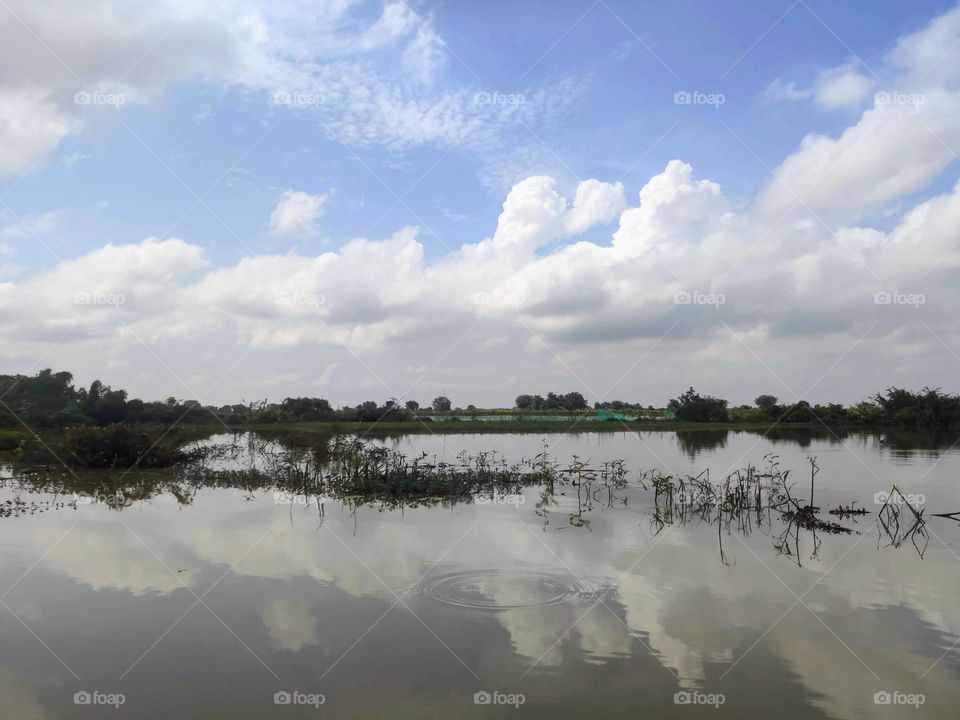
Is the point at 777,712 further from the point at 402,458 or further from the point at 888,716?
the point at 402,458

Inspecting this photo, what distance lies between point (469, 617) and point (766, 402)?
234ft

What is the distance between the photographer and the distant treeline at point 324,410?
37.8 meters

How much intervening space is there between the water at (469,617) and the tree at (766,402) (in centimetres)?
5756

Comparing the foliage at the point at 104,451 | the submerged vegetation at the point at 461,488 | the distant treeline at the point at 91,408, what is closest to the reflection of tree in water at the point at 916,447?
A: the submerged vegetation at the point at 461,488

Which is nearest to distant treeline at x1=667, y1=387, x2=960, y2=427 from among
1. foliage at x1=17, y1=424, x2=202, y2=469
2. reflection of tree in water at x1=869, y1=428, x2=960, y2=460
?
reflection of tree in water at x1=869, y1=428, x2=960, y2=460

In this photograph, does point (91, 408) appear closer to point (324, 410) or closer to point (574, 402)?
point (324, 410)

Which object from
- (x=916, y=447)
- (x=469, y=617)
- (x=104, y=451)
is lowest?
(x=469, y=617)

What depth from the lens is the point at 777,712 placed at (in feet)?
17.7

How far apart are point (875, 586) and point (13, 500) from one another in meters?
17.0

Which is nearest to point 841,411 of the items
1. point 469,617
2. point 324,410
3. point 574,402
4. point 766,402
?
point 766,402

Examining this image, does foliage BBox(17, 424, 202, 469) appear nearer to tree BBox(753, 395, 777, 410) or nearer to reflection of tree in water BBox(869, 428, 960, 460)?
reflection of tree in water BBox(869, 428, 960, 460)

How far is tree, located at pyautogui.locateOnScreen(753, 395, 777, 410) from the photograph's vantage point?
2632 inches

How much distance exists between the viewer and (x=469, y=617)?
7406 mm

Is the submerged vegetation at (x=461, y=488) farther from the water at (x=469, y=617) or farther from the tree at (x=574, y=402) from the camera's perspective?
the tree at (x=574, y=402)
